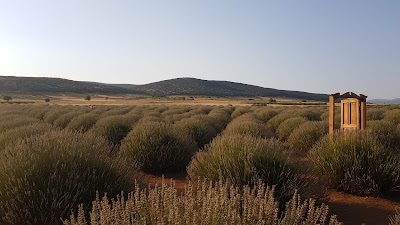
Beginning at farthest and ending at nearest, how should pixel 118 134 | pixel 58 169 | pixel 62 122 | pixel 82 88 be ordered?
pixel 82 88 → pixel 62 122 → pixel 118 134 → pixel 58 169

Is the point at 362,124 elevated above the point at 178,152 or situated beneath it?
elevated above

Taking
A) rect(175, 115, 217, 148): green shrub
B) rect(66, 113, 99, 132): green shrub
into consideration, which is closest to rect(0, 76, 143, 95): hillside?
rect(66, 113, 99, 132): green shrub

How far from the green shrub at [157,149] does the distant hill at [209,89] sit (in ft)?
402

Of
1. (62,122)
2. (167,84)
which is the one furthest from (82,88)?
(62,122)

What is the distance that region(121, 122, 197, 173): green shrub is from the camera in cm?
1005

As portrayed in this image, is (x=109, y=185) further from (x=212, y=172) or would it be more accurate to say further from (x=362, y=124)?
(x=362, y=124)

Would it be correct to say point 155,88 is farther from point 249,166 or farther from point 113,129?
point 249,166

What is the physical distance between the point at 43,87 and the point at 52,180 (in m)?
118

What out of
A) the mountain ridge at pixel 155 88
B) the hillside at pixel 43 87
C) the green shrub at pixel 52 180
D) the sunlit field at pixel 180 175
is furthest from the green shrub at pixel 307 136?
the hillside at pixel 43 87

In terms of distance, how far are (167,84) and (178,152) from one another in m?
142

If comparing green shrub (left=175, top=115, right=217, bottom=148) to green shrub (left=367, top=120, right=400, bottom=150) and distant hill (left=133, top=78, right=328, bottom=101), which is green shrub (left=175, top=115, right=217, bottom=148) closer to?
green shrub (left=367, top=120, right=400, bottom=150)

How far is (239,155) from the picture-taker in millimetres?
6051

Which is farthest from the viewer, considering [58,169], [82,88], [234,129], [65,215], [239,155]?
[82,88]

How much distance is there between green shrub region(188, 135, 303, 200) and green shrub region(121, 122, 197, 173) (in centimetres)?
344
